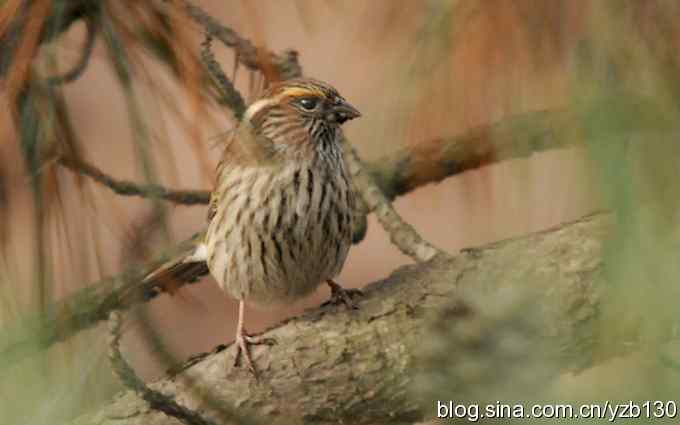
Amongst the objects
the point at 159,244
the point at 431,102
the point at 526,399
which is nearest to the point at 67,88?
the point at 159,244

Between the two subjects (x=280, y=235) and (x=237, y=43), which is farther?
(x=280, y=235)

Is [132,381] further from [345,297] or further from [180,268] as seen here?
[345,297]

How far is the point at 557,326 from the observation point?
3.64 ft

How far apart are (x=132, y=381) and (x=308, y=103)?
4.04 ft

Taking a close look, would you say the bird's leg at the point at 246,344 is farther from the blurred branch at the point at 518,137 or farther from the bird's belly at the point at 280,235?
the blurred branch at the point at 518,137

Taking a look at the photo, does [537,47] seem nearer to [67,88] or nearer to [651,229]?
[651,229]

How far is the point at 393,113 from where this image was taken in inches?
39.6

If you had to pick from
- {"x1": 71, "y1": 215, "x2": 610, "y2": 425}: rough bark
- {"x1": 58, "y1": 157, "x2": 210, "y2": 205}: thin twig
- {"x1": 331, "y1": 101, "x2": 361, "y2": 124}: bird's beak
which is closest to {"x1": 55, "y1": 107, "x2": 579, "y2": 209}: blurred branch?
{"x1": 58, "y1": 157, "x2": 210, "y2": 205}: thin twig

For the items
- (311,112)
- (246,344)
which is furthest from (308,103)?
(246,344)

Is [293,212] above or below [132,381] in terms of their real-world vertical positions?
above

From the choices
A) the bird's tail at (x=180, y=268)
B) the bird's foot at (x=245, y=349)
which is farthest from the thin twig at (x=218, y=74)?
the bird's foot at (x=245, y=349)

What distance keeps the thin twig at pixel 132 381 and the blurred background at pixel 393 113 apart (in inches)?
2.3

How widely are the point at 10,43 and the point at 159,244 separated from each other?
233 millimetres

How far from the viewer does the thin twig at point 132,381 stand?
3.59 feet
